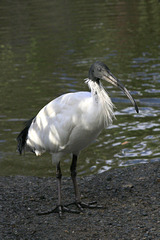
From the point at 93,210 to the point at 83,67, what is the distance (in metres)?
10.0

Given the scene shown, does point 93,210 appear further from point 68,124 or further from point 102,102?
point 102,102

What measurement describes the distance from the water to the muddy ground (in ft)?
3.26

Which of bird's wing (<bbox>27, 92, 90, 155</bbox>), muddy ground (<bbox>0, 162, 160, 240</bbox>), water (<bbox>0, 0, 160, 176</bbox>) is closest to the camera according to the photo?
muddy ground (<bbox>0, 162, 160, 240</bbox>)

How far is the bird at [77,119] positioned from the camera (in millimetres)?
5812

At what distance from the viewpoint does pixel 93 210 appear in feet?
20.5

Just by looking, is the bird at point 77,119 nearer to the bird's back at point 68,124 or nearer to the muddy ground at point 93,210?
the bird's back at point 68,124

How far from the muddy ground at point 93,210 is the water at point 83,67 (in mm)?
995

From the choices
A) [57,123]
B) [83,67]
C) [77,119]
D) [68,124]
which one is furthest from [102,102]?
[83,67]

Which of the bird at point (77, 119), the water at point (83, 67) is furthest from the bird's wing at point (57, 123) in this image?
the water at point (83, 67)

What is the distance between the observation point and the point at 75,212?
626 centimetres

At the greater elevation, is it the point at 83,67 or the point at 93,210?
the point at 93,210

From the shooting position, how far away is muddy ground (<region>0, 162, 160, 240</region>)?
552cm

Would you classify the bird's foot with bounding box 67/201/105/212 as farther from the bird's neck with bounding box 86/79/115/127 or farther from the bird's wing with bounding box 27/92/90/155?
the bird's neck with bounding box 86/79/115/127

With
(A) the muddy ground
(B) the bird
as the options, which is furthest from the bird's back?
(A) the muddy ground
